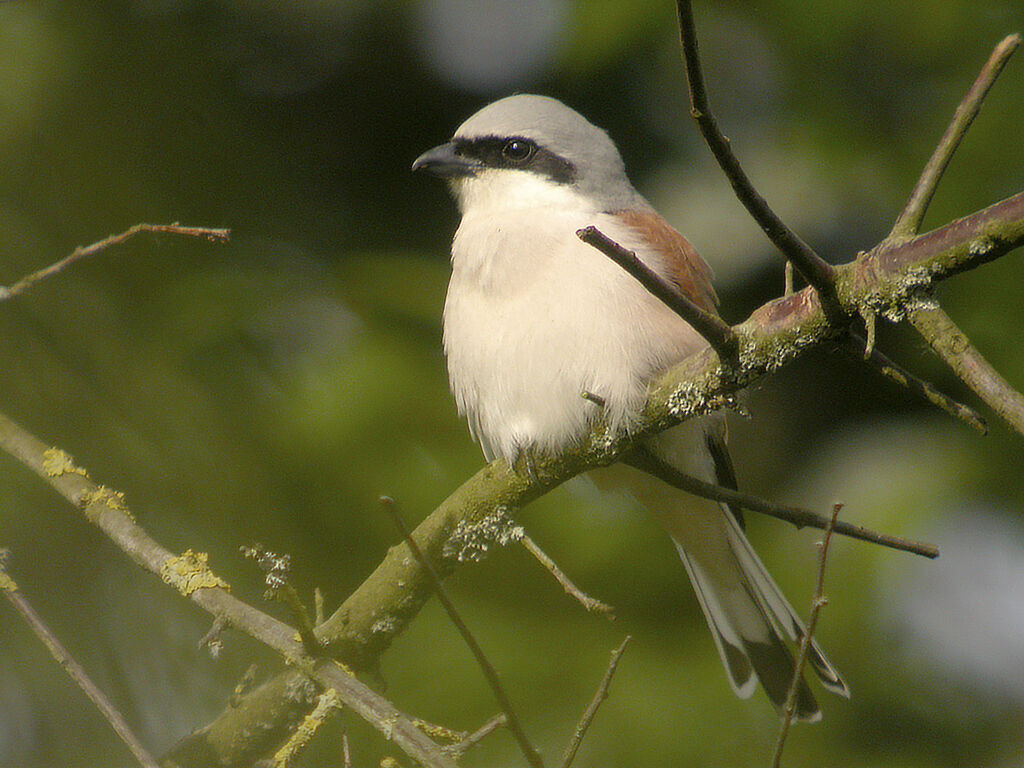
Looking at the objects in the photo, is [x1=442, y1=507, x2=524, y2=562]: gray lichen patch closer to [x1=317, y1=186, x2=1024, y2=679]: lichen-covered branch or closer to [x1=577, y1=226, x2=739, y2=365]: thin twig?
[x1=317, y1=186, x2=1024, y2=679]: lichen-covered branch

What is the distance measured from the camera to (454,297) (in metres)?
2.04

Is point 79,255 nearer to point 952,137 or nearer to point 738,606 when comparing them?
point 952,137

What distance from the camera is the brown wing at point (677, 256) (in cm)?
199

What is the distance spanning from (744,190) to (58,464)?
3.68 feet

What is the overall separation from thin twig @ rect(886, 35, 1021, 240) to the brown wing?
3.01 feet

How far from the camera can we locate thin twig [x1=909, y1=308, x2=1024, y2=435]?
874 millimetres

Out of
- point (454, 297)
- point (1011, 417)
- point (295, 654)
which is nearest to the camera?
point (1011, 417)

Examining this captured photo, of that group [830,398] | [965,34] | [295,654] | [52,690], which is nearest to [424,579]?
[295,654]

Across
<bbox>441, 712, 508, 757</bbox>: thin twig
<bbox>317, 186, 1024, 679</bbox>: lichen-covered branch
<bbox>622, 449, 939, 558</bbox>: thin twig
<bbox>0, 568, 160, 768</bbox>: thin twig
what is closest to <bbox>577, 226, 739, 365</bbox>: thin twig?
<bbox>317, 186, 1024, 679</bbox>: lichen-covered branch

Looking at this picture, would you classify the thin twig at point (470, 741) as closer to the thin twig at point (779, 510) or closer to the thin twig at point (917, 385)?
the thin twig at point (779, 510)

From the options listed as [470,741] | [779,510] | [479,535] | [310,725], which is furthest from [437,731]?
[779,510]

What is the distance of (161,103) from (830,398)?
2269mm

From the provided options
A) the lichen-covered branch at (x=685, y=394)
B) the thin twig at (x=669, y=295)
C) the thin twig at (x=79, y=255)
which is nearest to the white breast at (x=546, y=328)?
the lichen-covered branch at (x=685, y=394)

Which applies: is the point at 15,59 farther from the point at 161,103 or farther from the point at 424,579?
the point at 424,579
